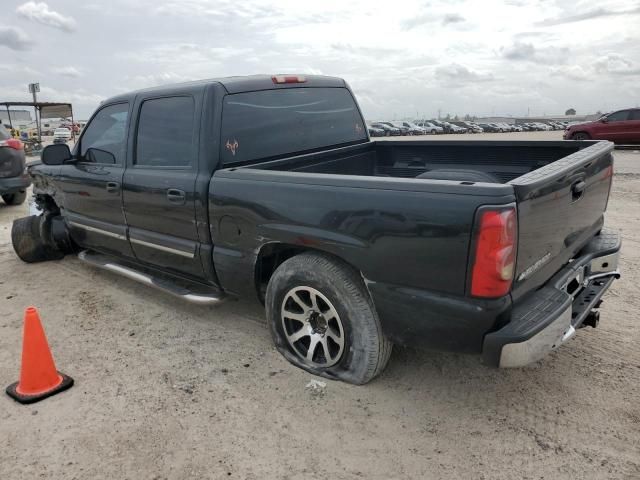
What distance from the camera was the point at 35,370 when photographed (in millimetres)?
3051

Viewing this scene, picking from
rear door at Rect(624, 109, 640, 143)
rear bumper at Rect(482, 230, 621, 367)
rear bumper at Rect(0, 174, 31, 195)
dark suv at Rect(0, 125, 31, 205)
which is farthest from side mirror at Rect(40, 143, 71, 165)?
rear door at Rect(624, 109, 640, 143)

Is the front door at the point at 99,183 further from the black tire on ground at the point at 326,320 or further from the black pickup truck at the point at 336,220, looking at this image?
the black tire on ground at the point at 326,320

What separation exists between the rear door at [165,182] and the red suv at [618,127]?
18.4 metres

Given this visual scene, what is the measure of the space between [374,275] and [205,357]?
1526 mm

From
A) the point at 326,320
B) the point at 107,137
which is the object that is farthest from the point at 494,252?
the point at 107,137

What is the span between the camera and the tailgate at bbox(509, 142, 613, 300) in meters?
2.36

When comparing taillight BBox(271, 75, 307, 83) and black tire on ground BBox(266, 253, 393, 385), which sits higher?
taillight BBox(271, 75, 307, 83)

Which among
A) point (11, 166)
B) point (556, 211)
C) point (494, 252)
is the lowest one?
point (11, 166)

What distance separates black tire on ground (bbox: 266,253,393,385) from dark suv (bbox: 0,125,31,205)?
7390 millimetres

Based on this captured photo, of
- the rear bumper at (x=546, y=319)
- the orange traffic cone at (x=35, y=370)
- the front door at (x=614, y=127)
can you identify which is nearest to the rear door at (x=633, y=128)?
the front door at (x=614, y=127)

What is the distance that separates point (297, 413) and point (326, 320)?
554 millimetres

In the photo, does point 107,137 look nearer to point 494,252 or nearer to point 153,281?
point 153,281

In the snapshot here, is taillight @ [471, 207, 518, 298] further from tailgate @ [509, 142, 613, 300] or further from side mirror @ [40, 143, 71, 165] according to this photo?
side mirror @ [40, 143, 71, 165]

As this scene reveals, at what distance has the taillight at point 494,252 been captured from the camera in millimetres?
2199
